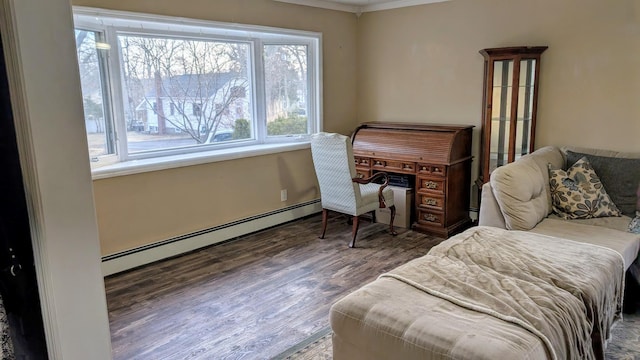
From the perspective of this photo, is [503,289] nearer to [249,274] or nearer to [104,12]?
[249,274]

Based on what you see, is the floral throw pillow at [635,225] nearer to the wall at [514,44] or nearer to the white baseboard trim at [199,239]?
the wall at [514,44]

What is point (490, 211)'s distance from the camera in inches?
124

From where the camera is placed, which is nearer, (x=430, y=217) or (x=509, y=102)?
(x=509, y=102)

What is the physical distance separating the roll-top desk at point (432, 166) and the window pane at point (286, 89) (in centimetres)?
86

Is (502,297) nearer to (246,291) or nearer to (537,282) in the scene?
(537,282)

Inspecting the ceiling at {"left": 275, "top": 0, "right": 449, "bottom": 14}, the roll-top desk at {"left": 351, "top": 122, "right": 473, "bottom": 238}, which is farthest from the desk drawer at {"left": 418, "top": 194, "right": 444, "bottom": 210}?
the ceiling at {"left": 275, "top": 0, "right": 449, "bottom": 14}

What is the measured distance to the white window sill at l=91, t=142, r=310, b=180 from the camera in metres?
3.33

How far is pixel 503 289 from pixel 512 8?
3.06 m

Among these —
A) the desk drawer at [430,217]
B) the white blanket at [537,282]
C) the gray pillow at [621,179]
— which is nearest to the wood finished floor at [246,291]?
the desk drawer at [430,217]

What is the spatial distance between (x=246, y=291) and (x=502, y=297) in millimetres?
1831

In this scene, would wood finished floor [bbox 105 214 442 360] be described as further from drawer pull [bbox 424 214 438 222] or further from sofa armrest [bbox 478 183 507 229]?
sofa armrest [bbox 478 183 507 229]

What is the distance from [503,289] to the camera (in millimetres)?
1969

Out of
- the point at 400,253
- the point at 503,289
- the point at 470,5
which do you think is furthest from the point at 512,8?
the point at 503,289

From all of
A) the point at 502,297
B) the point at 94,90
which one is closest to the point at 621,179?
the point at 502,297
